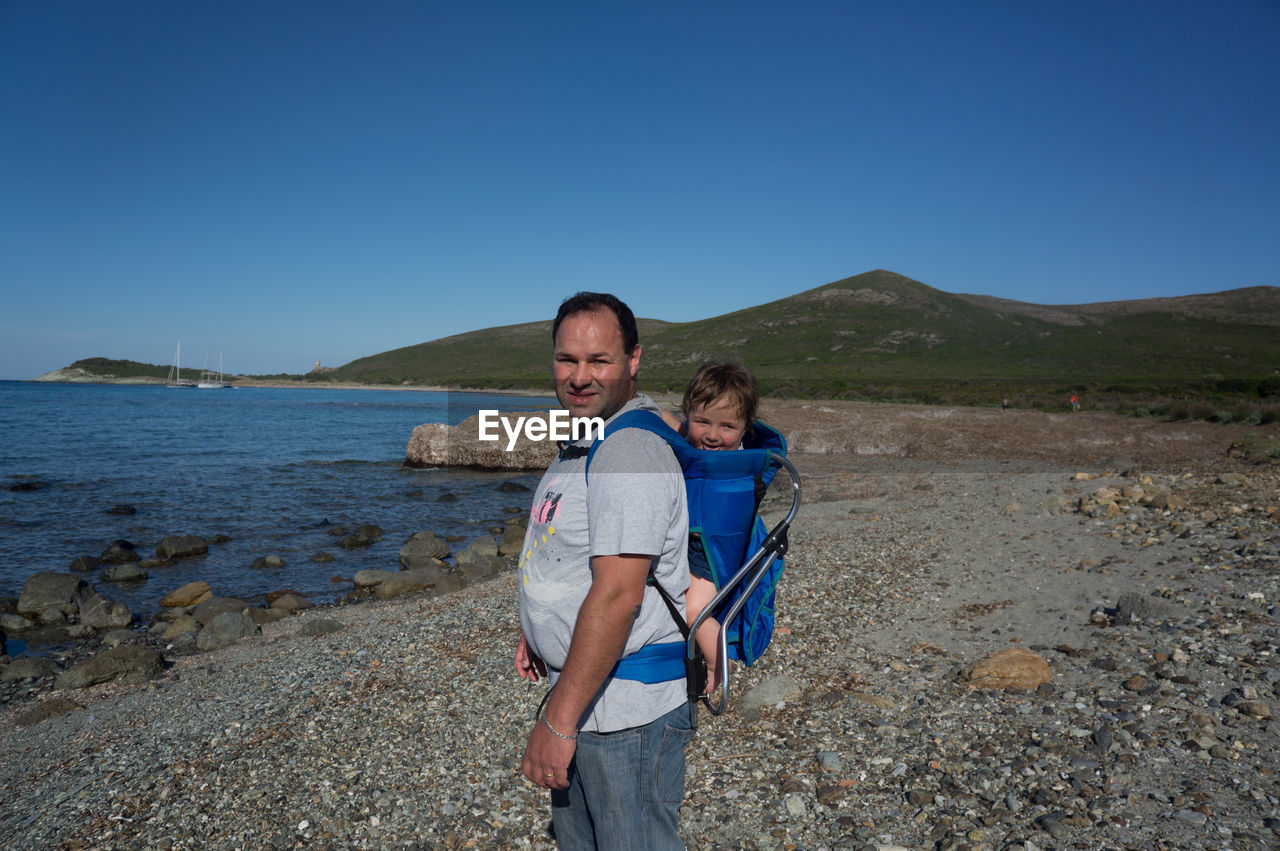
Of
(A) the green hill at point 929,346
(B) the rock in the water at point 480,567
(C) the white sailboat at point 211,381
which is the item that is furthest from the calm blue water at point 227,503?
(C) the white sailboat at point 211,381

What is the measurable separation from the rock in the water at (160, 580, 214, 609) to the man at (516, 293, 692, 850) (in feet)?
35.4

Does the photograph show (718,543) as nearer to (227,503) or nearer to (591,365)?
(591,365)

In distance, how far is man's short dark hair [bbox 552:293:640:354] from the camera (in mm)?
2410

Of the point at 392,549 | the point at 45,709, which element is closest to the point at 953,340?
the point at 392,549

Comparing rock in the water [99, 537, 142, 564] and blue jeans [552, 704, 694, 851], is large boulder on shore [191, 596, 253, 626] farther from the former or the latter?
blue jeans [552, 704, 694, 851]

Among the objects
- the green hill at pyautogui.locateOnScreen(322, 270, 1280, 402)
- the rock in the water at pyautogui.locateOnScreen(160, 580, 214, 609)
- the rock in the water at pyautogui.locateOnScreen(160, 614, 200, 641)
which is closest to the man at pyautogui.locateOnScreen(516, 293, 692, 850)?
the rock in the water at pyautogui.locateOnScreen(160, 614, 200, 641)

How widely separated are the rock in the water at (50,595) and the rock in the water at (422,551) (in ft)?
16.1

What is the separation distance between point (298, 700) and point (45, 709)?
2887 mm

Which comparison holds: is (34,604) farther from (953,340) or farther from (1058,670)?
(953,340)

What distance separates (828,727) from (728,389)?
11.1 feet

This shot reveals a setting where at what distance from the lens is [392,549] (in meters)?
14.4

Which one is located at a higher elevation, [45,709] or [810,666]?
[810,666]

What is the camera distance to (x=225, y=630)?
892 centimetres

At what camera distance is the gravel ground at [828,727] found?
4.03 meters
